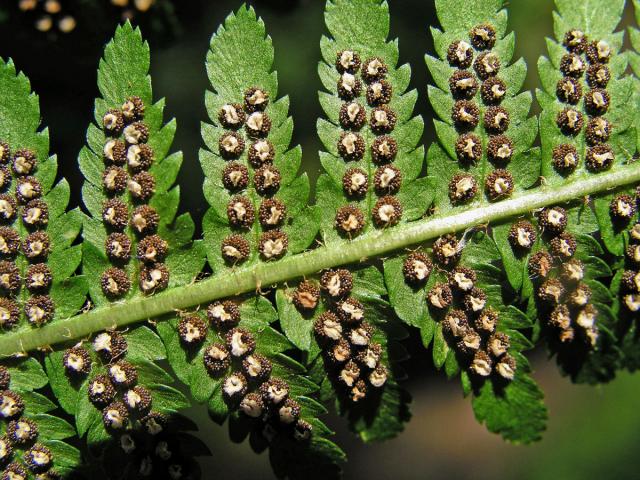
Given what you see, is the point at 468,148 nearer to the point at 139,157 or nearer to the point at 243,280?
the point at 243,280

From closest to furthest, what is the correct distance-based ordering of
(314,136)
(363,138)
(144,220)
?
(144,220)
(363,138)
(314,136)

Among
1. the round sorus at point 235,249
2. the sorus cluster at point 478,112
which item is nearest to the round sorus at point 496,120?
the sorus cluster at point 478,112

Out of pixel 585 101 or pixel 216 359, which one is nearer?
pixel 216 359

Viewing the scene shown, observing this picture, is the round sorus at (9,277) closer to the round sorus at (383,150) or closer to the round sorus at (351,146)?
the round sorus at (351,146)

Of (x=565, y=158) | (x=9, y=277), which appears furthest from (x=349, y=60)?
(x=9, y=277)

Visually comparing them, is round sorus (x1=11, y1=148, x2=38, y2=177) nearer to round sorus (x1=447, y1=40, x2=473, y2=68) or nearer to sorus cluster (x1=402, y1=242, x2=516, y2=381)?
sorus cluster (x1=402, y1=242, x2=516, y2=381)

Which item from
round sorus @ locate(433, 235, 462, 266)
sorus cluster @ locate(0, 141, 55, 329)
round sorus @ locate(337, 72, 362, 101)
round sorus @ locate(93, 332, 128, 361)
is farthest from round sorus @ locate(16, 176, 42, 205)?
round sorus @ locate(433, 235, 462, 266)
